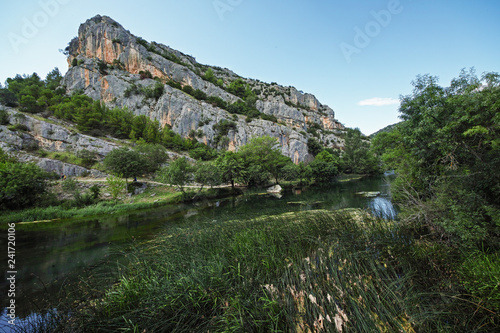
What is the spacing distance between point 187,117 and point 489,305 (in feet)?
193

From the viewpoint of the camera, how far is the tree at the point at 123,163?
2838cm

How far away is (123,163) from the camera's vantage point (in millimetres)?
28875

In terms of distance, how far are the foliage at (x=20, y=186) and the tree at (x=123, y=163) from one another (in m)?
8.28

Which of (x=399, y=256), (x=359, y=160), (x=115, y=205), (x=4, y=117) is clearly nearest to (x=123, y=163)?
(x=115, y=205)

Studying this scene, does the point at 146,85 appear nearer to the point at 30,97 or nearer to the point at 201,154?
the point at 30,97

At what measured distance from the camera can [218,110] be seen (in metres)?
60.0

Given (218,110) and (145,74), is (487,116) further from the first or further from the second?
(145,74)

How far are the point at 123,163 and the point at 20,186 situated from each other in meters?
11.4

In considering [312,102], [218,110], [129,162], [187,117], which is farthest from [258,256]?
[312,102]

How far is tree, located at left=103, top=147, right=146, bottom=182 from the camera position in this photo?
2838 centimetres

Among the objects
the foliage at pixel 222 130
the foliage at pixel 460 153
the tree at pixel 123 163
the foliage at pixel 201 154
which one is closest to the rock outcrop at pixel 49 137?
the tree at pixel 123 163

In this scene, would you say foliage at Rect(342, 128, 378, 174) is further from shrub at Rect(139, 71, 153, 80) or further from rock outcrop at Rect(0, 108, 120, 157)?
shrub at Rect(139, 71, 153, 80)

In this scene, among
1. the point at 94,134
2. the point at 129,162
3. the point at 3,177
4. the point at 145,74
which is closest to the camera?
the point at 3,177

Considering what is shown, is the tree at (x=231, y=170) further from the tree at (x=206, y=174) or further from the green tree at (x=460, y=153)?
the green tree at (x=460, y=153)
